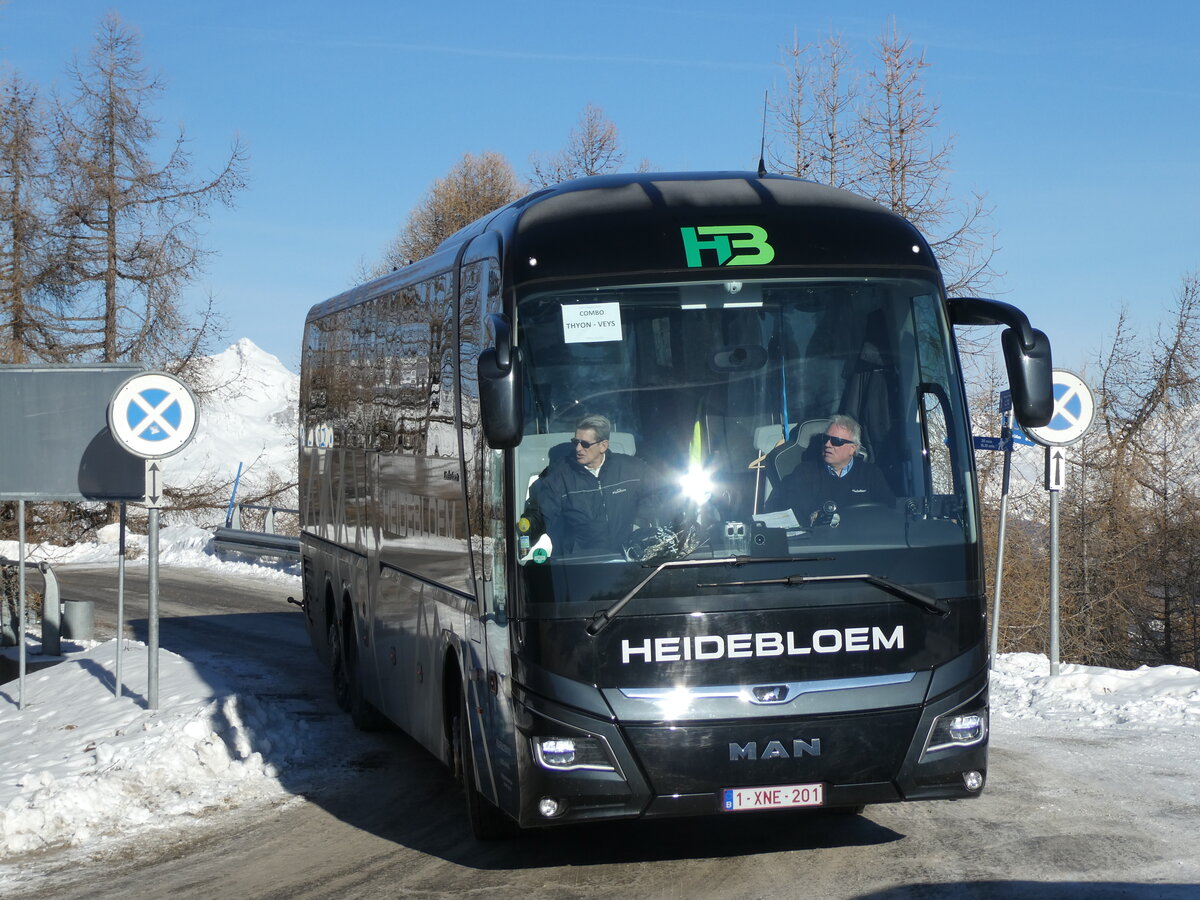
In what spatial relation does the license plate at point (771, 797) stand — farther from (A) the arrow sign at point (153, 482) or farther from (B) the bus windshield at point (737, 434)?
(A) the arrow sign at point (153, 482)

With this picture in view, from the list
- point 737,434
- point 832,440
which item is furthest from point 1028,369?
point 737,434

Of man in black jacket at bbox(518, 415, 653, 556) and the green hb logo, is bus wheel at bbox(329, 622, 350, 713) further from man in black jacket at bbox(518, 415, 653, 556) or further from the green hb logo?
the green hb logo

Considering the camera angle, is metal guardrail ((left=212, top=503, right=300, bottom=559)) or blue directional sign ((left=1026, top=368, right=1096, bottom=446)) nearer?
blue directional sign ((left=1026, top=368, right=1096, bottom=446))

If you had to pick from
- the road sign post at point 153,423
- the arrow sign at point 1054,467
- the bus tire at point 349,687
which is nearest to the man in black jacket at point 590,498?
the bus tire at point 349,687

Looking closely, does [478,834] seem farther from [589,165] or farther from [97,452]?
[589,165]

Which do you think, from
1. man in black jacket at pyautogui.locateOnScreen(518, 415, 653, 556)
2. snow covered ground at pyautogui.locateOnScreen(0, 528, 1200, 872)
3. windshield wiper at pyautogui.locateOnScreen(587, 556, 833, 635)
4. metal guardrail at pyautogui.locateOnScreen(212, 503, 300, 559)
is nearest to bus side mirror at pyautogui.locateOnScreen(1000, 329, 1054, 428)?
windshield wiper at pyautogui.locateOnScreen(587, 556, 833, 635)

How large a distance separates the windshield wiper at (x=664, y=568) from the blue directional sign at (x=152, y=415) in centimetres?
617

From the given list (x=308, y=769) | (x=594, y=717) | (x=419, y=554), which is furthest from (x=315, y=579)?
(x=594, y=717)

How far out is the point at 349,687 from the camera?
490 inches

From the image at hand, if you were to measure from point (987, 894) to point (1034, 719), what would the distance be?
18.4 ft

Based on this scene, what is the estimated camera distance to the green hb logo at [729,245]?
6.98m

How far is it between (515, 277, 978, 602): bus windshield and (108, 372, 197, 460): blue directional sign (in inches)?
226

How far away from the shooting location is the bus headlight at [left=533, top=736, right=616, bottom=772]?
6.42 meters

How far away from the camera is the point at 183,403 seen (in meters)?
11.8
